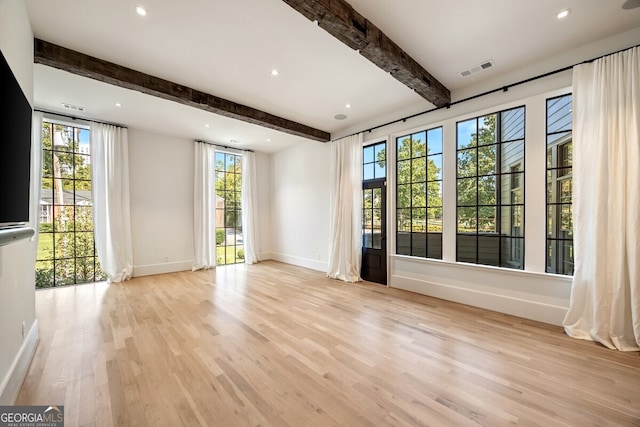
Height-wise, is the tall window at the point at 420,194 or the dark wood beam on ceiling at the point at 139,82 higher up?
the dark wood beam on ceiling at the point at 139,82

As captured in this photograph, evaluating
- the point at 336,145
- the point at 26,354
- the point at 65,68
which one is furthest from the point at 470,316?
the point at 65,68

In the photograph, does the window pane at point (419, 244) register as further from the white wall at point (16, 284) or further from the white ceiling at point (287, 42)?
the white wall at point (16, 284)

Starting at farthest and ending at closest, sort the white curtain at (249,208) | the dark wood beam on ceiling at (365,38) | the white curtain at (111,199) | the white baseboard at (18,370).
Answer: the white curtain at (249,208)
the white curtain at (111,199)
the dark wood beam on ceiling at (365,38)
the white baseboard at (18,370)

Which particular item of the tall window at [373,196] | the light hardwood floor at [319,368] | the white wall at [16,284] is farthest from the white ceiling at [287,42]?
the light hardwood floor at [319,368]

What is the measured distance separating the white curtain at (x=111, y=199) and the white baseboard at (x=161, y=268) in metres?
0.23

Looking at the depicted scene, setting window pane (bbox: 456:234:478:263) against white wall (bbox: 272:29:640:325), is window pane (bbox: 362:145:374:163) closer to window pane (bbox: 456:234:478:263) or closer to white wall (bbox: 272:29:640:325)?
white wall (bbox: 272:29:640:325)

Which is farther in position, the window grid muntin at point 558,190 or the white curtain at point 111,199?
the white curtain at point 111,199

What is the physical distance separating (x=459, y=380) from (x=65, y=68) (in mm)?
5147

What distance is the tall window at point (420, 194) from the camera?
4.36 metres

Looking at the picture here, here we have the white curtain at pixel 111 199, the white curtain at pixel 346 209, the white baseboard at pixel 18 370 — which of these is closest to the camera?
A: the white baseboard at pixel 18 370

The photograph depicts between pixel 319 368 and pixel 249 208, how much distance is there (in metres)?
5.69

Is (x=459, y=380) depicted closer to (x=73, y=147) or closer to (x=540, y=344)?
(x=540, y=344)

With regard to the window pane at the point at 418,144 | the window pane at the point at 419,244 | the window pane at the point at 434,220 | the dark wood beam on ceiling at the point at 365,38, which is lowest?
the window pane at the point at 419,244

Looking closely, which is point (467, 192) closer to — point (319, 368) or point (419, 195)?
point (419, 195)
